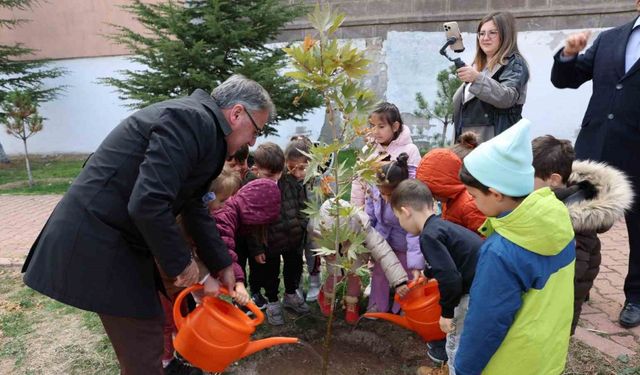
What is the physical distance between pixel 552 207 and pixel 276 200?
1592 mm

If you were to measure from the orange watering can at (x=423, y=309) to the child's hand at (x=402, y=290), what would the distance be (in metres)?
0.06

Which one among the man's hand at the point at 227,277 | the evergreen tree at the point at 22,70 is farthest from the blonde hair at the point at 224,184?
the evergreen tree at the point at 22,70

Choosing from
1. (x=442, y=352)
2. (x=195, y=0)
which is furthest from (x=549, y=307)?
(x=195, y=0)

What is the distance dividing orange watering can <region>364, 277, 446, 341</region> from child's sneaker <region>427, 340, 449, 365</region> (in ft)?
0.42

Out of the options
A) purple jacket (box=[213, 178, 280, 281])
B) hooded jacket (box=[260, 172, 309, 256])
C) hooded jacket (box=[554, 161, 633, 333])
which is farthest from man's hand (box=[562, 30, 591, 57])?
purple jacket (box=[213, 178, 280, 281])

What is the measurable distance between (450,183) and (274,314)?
1.48 m

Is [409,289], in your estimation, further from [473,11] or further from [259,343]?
[473,11]

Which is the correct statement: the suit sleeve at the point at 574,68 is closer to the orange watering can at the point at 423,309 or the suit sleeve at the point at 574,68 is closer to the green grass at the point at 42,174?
the orange watering can at the point at 423,309

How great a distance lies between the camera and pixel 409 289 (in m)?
2.42

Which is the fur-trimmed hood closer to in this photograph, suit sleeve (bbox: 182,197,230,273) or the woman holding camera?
the woman holding camera

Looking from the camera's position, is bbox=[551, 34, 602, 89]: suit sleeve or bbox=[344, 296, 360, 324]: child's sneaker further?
bbox=[344, 296, 360, 324]: child's sneaker

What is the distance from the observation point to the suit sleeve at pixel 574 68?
2.83 m

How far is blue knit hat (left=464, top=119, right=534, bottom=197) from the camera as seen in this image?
1482mm

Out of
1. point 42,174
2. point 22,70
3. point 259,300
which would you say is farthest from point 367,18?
point 22,70
